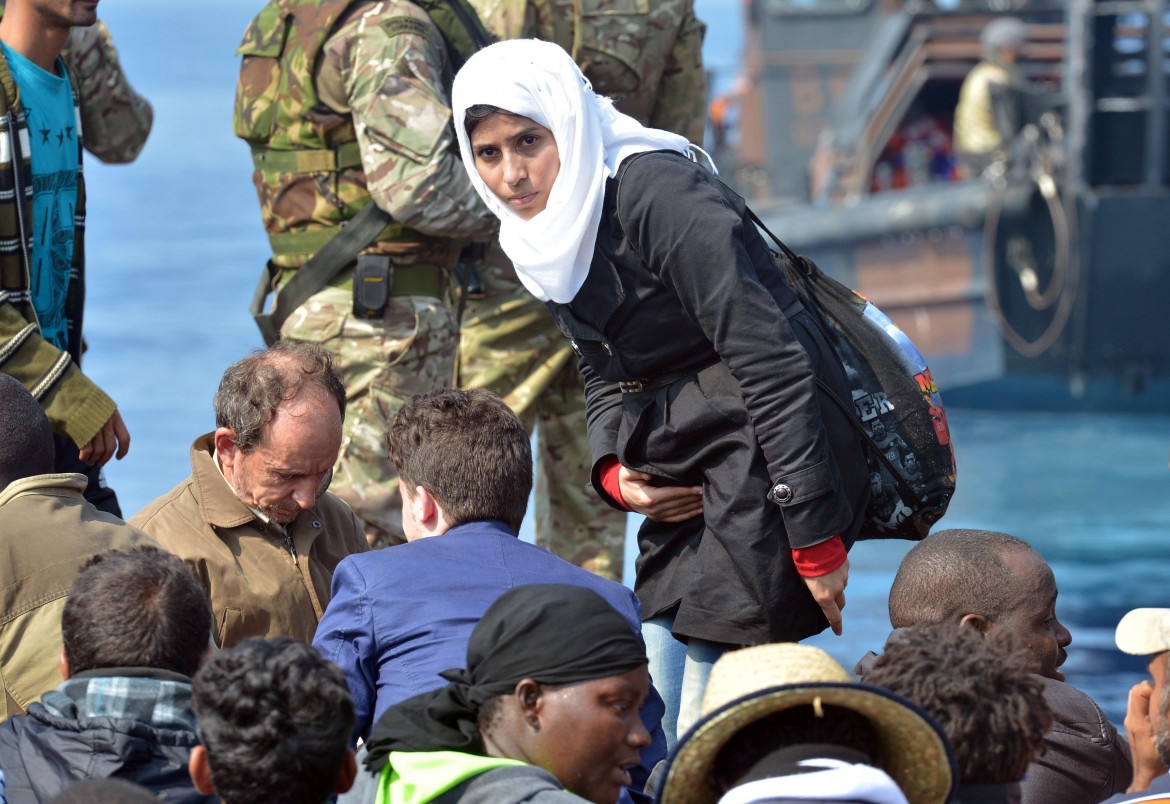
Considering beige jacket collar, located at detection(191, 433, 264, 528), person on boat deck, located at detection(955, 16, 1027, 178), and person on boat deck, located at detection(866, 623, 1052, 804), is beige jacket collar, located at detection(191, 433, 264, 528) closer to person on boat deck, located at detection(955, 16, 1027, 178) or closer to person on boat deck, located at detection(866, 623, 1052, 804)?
person on boat deck, located at detection(866, 623, 1052, 804)

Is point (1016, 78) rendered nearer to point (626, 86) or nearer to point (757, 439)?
point (626, 86)

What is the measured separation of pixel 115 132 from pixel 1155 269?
9.84 meters

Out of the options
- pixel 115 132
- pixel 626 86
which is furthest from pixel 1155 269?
pixel 115 132

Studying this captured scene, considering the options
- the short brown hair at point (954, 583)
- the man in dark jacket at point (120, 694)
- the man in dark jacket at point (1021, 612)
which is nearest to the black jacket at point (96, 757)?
the man in dark jacket at point (120, 694)

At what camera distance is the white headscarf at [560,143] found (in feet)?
10.5

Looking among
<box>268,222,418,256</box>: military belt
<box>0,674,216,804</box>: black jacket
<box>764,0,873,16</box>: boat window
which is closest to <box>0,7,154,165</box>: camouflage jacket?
<box>268,222,418,256</box>: military belt

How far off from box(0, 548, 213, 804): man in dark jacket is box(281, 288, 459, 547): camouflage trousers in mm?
1908

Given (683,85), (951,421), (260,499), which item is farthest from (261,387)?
(951,421)

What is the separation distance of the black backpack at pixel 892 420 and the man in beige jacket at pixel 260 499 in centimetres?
100

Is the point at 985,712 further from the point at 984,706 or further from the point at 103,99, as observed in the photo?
the point at 103,99

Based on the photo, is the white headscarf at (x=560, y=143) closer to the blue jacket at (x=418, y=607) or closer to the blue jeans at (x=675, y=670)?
the blue jacket at (x=418, y=607)

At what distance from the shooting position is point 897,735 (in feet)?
7.60

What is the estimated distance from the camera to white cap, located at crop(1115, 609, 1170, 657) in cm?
284

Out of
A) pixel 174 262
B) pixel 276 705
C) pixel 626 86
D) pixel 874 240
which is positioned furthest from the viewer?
pixel 174 262
